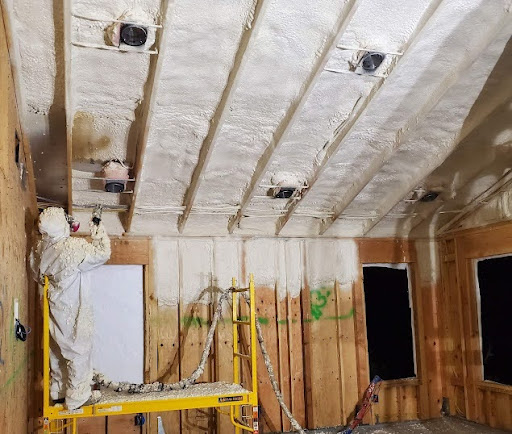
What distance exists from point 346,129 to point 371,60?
31.9 inches

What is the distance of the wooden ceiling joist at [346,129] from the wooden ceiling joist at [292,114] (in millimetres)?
499

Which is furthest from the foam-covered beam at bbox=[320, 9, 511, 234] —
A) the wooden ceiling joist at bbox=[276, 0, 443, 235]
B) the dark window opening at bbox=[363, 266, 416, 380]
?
the dark window opening at bbox=[363, 266, 416, 380]

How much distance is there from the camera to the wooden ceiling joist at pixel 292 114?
353 cm

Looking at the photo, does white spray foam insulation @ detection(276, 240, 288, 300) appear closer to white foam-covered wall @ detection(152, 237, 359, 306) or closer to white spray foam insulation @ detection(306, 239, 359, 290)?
white foam-covered wall @ detection(152, 237, 359, 306)

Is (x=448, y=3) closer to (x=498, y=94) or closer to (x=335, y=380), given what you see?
(x=498, y=94)

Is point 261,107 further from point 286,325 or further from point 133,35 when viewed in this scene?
point 286,325

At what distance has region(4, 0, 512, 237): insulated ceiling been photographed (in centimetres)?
352

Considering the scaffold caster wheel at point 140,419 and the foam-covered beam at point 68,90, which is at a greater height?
the foam-covered beam at point 68,90

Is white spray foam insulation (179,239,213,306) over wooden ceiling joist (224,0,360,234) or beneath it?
beneath

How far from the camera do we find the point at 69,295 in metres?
4.12

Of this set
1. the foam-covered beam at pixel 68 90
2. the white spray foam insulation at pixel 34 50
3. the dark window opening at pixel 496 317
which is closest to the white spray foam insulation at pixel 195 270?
the foam-covered beam at pixel 68 90

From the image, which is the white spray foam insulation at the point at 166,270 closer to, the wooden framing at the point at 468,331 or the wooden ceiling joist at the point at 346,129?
the wooden ceiling joist at the point at 346,129

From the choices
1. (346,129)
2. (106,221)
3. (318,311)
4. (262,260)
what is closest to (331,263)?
→ (318,311)

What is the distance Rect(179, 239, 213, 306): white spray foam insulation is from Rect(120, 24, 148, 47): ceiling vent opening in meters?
2.79
